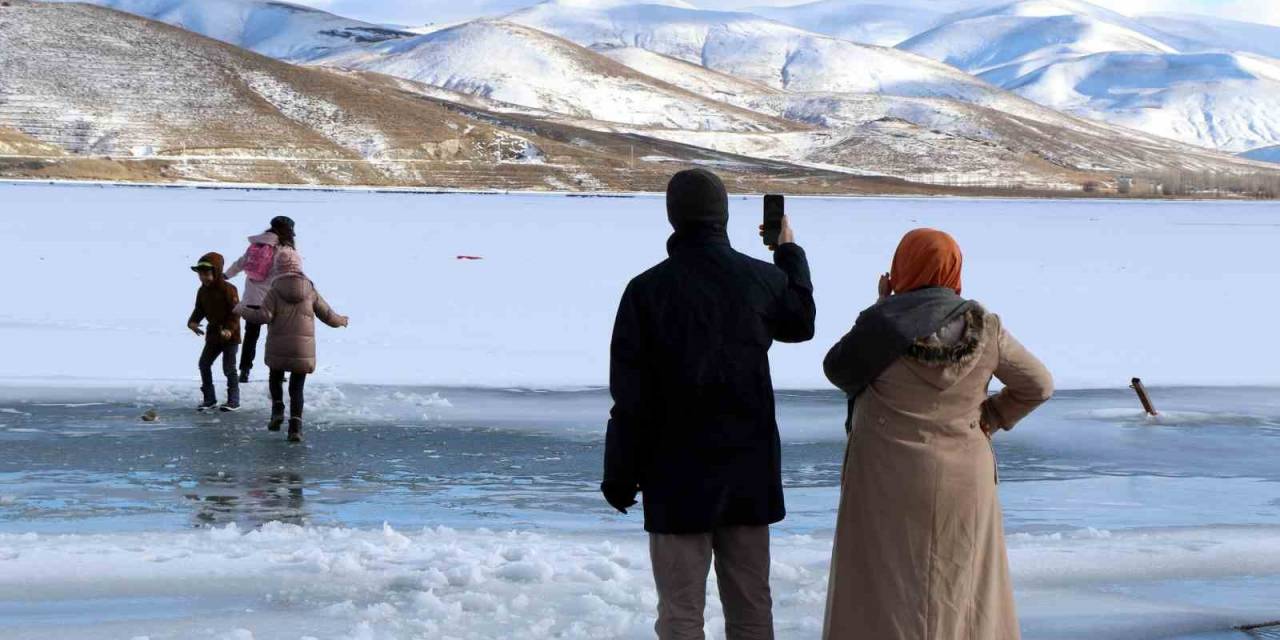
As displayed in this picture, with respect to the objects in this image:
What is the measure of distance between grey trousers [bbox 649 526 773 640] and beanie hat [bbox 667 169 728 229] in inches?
31.2

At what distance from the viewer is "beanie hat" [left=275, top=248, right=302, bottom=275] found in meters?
8.78

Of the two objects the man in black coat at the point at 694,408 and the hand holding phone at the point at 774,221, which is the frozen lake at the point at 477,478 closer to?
the man in black coat at the point at 694,408

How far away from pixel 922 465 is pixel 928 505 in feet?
0.32

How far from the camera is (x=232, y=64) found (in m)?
142

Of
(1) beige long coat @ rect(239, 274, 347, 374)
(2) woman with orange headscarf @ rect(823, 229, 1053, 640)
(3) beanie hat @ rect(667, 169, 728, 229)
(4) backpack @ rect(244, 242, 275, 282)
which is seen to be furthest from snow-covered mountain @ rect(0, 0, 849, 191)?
(2) woman with orange headscarf @ rect(823, 229, 1053, 640)

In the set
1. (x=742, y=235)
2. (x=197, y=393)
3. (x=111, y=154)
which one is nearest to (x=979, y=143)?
(x=111, y=154)

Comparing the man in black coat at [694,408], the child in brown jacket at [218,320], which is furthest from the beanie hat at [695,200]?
the child in brown jacket at [218,320]

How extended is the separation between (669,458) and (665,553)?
24 centimetres

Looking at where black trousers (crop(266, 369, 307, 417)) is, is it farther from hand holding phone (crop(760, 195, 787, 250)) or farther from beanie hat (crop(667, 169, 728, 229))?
beanie hat (crop(667, 169, 728, 229))

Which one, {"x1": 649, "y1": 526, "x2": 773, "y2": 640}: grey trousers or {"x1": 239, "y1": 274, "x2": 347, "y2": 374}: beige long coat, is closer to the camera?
{"x1": 649, "y1": 526, "x2": 773, "y2": 640}: grey trousers

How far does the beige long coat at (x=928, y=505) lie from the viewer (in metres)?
3.85

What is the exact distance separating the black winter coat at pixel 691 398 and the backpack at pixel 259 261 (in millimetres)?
6219

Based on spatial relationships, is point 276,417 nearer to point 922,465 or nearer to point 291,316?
point 291,316

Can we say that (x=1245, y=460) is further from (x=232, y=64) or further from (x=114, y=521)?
(x=232, y=64)
